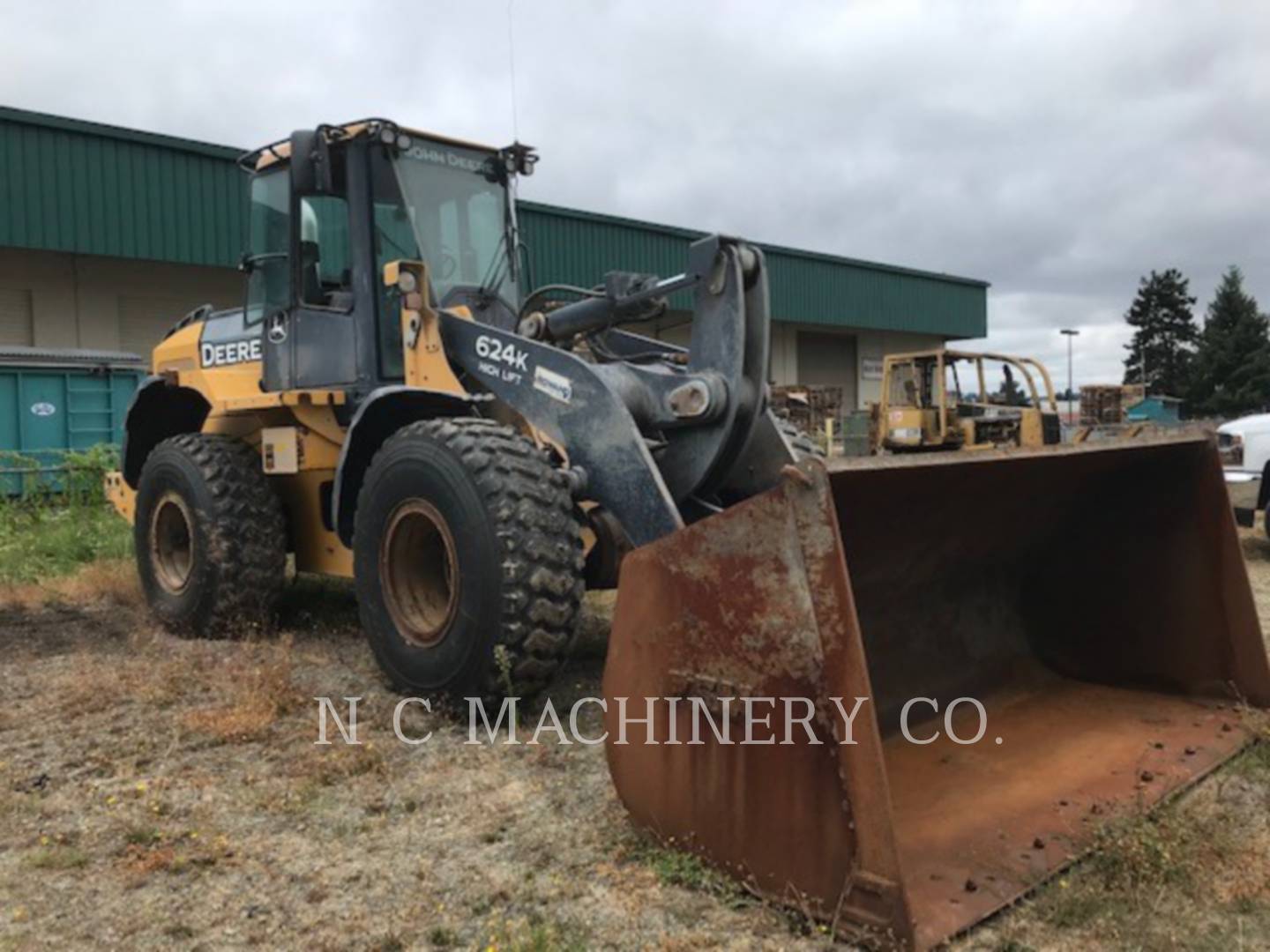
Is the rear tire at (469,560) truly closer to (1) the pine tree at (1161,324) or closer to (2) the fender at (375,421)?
(2) the fender at (375,421)

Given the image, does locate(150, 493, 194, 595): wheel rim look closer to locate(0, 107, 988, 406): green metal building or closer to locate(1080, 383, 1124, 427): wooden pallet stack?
locate(0, 107, 988, 406): green metal building

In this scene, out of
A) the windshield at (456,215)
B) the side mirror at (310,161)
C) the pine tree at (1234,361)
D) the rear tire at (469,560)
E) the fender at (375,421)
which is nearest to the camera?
the rear tire at (469,560)

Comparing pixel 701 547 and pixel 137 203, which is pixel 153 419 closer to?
pixel 701 547

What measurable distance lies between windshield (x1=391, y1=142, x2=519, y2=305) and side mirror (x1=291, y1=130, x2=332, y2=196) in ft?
1.20

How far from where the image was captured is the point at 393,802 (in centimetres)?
371

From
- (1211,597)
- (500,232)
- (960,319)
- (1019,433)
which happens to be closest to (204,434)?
(500,232)

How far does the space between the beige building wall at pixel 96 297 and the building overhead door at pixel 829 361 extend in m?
17.4

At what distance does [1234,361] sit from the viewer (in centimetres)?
5284

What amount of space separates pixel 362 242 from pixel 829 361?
27.6 metres

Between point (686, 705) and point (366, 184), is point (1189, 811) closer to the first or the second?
point (686, 705)

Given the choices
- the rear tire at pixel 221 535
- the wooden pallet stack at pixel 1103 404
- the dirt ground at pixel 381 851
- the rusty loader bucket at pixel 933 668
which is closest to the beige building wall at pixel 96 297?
the rear tire at pixel 221 535

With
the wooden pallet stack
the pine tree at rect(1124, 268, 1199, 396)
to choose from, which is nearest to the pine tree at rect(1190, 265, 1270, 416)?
the pine tree at rect(1124, 268, 1199, 396)

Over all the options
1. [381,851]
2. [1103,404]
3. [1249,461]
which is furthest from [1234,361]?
[381,851]

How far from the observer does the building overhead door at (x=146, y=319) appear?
17.4 metres
